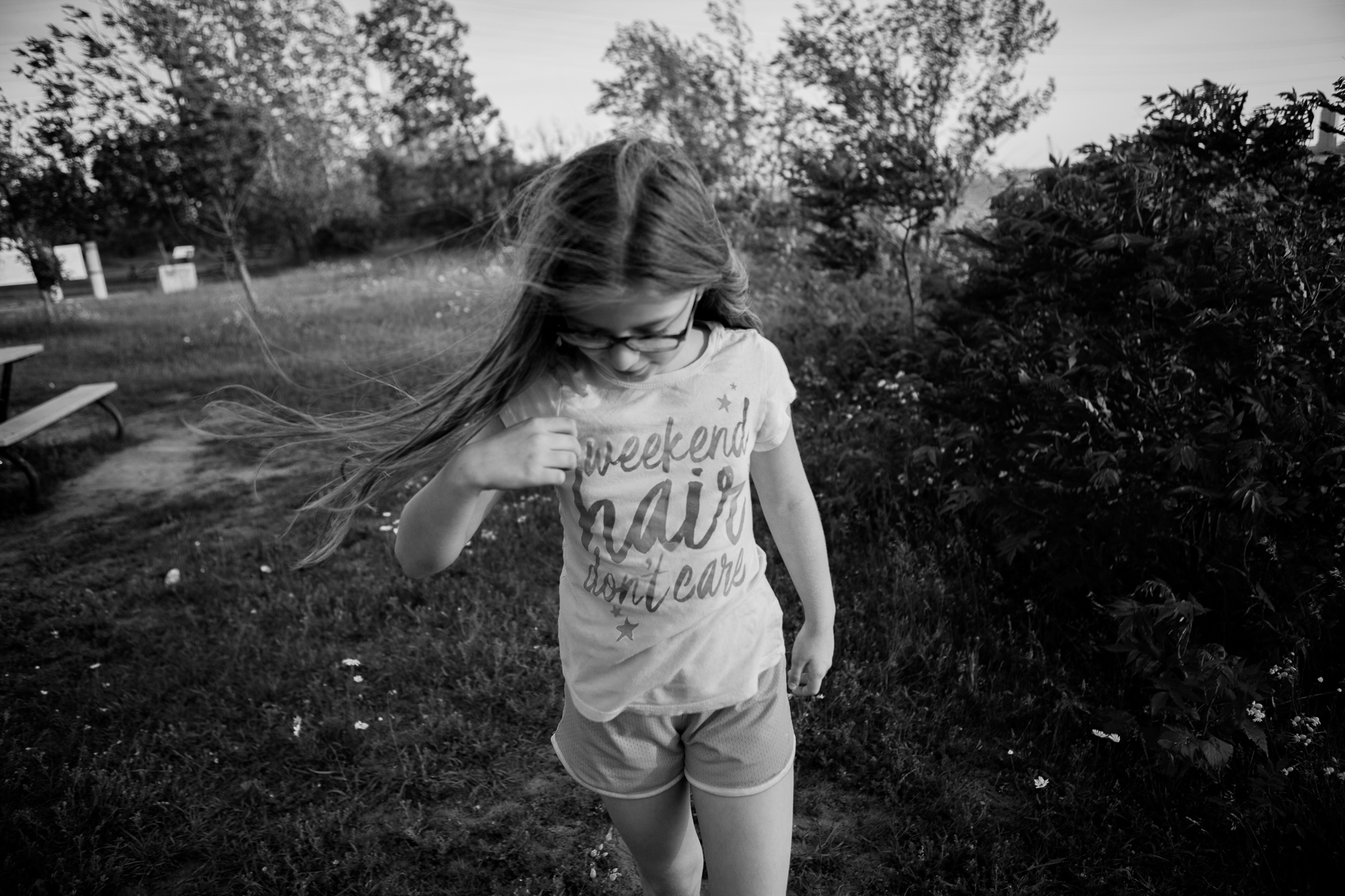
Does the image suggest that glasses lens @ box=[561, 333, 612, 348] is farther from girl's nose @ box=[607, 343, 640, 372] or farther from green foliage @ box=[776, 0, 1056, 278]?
green foliage @ box=[776, 0, 1056, 278]

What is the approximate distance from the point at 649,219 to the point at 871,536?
289cm

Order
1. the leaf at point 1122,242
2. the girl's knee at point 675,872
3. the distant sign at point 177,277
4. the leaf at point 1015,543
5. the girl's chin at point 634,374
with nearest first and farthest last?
the girl's chin at point 634,374
the girl's knee at point 675,872
the leaf at point 1122,242
the leaf at point 1015,543
the distant sign at point 177,277

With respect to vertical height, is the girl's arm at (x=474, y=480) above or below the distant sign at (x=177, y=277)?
below

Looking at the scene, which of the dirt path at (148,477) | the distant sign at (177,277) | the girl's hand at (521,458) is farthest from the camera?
the distant sign at (177,277)

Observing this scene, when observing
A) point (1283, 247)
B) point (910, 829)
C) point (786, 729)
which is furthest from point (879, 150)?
point (786, 729)

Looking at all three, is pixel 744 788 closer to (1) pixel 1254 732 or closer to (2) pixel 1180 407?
(1) pixel 1254 732

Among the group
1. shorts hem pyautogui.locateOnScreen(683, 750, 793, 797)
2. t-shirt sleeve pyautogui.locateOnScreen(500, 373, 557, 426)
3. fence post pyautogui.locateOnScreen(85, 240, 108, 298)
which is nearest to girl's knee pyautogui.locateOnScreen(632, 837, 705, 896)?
shorts hem pyautogui.locateOnScreen(683, 750, 793, 797)

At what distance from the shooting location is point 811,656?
1874mm

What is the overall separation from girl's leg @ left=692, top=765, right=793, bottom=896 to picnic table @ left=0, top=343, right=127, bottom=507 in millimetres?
5841

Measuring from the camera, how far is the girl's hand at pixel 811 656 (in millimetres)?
1868

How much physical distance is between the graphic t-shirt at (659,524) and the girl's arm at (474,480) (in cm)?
9

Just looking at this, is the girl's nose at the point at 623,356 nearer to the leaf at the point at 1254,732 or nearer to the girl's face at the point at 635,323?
the girl's face at the point at 635,323

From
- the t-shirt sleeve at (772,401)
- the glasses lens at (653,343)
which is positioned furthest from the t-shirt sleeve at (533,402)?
the t-shirt sleeve at (772,401)

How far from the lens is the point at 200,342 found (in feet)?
34.6
